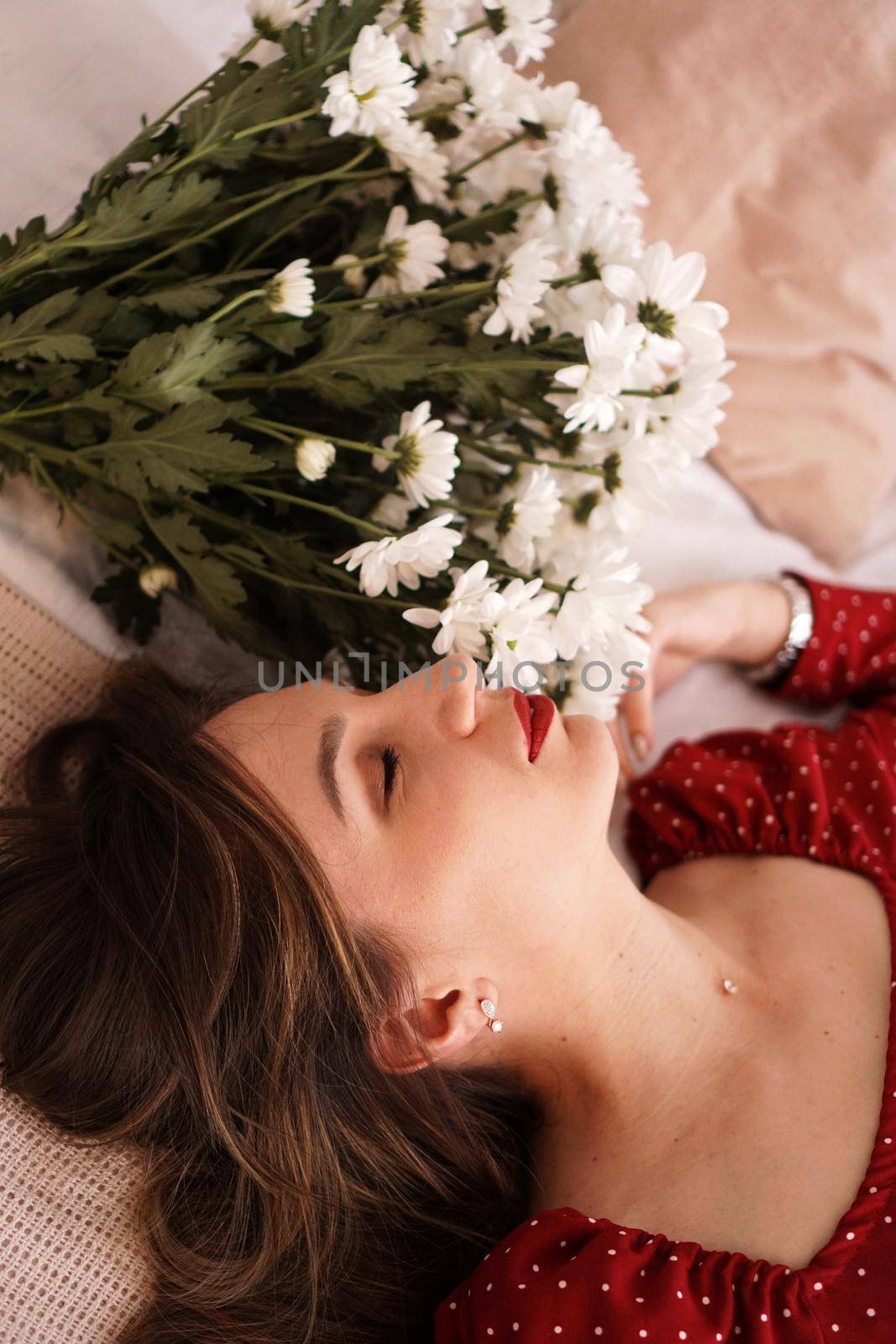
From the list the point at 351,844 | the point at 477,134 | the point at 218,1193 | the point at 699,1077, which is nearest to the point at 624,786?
the point at 699,1077

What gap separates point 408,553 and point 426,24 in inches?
18.9

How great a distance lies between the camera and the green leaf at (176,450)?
88cm

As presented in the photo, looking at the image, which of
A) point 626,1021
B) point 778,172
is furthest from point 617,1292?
point 778,172

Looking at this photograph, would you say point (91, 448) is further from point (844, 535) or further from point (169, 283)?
point (844, 535)

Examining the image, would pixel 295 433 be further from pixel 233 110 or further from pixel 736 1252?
pixel 736 1252

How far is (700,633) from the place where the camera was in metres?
1.39

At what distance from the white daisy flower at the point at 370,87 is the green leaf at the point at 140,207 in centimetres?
13

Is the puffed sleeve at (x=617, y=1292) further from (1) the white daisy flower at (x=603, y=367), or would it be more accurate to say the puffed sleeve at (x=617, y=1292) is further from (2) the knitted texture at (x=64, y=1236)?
(1) the white daisy flower at (x=603, y=367)

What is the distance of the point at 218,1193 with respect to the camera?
1.00 metres

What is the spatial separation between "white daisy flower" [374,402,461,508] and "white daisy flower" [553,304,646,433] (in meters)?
0.11

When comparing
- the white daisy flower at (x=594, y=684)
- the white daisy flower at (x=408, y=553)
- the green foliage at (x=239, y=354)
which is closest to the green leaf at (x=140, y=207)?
the green foliage at (x=239, y=354)

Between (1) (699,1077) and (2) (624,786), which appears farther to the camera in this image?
(2) (624,786)

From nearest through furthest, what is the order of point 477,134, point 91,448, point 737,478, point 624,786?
point 91,448, point 477,134, point 624,786, point 737,478

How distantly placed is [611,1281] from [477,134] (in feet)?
3.57
